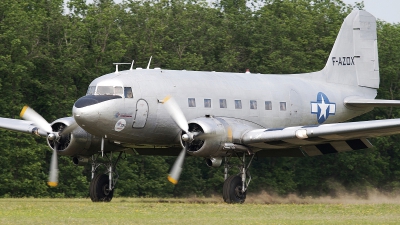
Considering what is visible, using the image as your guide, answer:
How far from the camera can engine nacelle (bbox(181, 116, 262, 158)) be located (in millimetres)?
27234

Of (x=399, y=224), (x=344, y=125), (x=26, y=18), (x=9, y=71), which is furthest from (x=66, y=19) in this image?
(x=399, y=224)

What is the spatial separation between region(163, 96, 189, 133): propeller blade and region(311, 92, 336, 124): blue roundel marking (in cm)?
681

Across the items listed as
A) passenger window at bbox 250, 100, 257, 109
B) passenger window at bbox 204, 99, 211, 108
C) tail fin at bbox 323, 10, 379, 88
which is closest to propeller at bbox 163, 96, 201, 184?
passenger window at bbox 204, 99, 211, 108

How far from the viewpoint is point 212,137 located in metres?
27.2

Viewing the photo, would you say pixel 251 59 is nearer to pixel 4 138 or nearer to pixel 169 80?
pixel 4 138

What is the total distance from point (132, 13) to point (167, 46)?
5.46 m

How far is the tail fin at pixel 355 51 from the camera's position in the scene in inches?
1411

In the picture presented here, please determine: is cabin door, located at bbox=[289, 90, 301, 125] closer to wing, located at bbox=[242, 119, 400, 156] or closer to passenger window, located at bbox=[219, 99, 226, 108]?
wing, located at bbox=[242, 119, 400, 156]

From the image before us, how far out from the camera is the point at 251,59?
5612cm

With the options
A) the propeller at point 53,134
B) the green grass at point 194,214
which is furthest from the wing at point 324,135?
the propeller at point 53,134

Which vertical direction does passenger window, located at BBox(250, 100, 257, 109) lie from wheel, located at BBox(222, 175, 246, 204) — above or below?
above

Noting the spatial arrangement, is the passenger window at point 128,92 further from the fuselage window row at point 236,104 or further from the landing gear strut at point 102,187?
the landing gear strut at point 102,187

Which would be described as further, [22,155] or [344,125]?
[22,155]

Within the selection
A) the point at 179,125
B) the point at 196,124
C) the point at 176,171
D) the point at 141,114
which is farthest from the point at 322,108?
the point at 141,114
